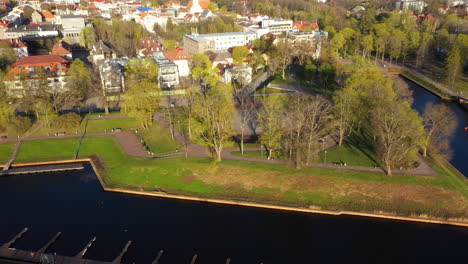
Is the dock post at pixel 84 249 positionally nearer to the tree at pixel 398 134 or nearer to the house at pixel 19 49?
the tree at pixel 398 134

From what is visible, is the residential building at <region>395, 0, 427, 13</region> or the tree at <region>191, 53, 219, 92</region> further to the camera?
the residential building at <region>395, 0, 427, 13</region>

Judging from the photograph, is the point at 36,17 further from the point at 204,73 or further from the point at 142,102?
the point at 142,102

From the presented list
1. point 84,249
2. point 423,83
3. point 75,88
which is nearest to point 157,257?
point 84,249

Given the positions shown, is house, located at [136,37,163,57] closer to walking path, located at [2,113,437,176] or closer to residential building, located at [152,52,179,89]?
residential building, located at [152,52,179,89]

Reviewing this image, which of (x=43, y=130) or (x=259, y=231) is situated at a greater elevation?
(x=43, y=130)

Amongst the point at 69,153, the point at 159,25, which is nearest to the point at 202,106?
the point at 69,153

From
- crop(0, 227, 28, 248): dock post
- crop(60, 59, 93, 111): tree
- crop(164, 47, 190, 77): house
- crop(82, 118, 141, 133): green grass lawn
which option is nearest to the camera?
crop(0, 227, 28, 248): dock post

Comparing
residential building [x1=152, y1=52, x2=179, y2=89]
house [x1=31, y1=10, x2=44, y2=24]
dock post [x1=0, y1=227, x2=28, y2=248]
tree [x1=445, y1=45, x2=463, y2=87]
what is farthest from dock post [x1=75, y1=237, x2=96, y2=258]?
house [x1=31, y1=10, x2=44, y2=24]

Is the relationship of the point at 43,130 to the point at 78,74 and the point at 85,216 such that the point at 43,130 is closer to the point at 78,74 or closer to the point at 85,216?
the point at 78,74

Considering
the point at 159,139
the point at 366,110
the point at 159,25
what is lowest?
the point at 159,139
